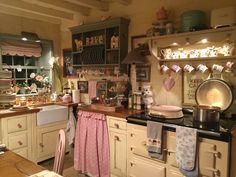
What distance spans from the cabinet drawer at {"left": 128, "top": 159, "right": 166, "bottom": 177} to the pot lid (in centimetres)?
89

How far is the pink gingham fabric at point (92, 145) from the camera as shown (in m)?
2.76

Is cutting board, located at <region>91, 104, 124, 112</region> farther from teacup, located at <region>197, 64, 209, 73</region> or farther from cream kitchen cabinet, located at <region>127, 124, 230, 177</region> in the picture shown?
teacup, located at <region>197, 64, 209, 73</region>

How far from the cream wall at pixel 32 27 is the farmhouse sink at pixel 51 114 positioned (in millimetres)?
1260

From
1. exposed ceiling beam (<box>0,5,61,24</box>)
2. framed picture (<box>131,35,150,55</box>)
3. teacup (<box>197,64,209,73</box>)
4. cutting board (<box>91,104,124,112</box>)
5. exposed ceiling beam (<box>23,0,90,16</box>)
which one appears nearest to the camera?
teacup (<box>197,64,209,73</box>)

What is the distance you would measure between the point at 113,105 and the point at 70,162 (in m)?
1.30

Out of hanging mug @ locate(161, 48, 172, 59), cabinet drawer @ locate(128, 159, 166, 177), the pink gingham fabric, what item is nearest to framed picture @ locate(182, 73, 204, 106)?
hanging mug @ locate(161, 48, 172, 59)

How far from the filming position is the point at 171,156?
2121mm

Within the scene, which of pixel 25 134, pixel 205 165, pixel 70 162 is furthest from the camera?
pixel 70 162

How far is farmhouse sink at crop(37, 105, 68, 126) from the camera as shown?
3254mm

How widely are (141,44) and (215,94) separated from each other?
3.86 feet

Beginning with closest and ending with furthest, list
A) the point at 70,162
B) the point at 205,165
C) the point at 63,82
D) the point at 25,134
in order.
Result: the point at 205,165 → the point at 25,134 → the point at 70,162 → the point at 63,82

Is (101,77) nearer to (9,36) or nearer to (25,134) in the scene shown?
(25,134)

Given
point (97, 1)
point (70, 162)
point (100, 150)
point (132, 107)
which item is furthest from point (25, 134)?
point (97, 1)

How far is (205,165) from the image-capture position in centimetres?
188
